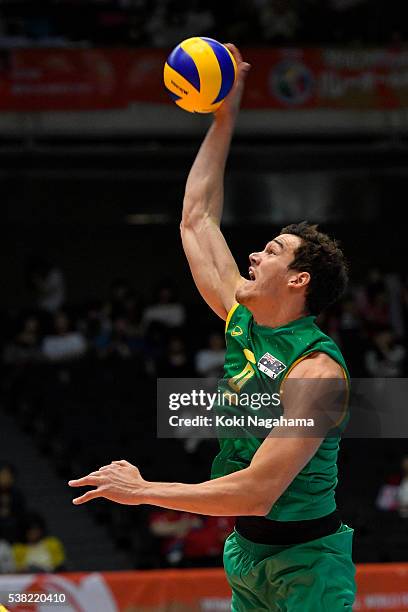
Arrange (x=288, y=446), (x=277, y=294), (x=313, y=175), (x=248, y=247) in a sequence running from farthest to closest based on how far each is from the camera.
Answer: (x=248, y=247) < (x=313, y=175) < (x=277, y=294) < (x=288, y=446)

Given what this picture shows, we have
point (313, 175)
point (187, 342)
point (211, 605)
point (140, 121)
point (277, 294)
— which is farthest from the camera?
point (313, 175)

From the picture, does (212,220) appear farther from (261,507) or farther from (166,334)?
(166,334)

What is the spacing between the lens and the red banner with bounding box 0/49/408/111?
46.4 feet

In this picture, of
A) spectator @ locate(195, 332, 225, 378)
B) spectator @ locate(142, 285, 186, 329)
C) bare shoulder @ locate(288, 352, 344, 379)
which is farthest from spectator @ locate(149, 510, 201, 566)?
bare shoulder @ locate(288, 352, 344, 379)

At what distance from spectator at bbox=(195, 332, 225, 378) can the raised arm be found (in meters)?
8.12

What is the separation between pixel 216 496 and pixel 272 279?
819 mm

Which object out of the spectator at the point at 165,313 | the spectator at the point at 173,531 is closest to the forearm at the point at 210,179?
the spectator at the point at 173,531

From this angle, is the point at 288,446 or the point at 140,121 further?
the point at 140,121

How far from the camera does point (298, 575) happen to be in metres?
3.94

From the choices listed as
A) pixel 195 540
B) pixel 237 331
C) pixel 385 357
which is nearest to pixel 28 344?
pixel 195 540

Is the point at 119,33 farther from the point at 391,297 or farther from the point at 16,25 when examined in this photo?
the point at 391,297

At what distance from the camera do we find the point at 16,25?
49.0ft

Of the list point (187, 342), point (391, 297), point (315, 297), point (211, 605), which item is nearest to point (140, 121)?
point (187, 342)

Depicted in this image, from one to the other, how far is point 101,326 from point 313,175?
4.53m
